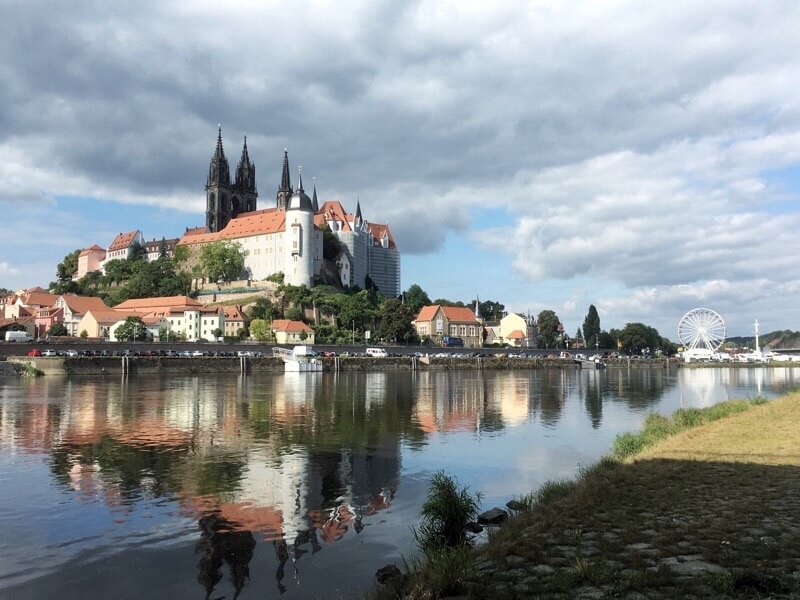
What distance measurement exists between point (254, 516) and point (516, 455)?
443 inches

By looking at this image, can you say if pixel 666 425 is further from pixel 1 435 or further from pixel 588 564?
pixel 1 435

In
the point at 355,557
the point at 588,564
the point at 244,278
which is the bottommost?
the point at 355,557

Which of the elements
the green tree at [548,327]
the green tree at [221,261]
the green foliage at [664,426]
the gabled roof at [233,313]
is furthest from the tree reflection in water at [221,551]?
the green tree at [548,327]

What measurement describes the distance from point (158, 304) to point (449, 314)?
5815cm

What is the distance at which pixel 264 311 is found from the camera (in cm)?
11931

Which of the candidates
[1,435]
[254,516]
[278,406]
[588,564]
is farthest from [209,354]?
[588,564]

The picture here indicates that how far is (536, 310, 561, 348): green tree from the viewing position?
523 feet

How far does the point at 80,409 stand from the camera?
1513 inches

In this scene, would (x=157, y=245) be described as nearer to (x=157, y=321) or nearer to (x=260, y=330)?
(x=157, y=321)

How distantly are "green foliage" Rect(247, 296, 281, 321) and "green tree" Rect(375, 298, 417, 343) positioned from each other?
18176mm

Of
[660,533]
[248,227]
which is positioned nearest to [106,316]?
[248,227]

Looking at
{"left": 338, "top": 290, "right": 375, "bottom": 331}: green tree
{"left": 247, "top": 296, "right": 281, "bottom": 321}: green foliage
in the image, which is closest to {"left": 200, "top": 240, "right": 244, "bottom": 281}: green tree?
{"left": 247, "top": 296, "right": 281, "bottom": 321}: green foliage

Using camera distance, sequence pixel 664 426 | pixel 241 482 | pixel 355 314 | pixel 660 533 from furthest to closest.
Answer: pixel 355 314 → pixel 664 426 → pixel 241 482 → pixel 660 533

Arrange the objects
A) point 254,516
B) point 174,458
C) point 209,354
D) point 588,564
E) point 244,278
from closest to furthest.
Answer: point 588,564 < point 254,516 < point 174,458 < point 209,354 < point 244,278
